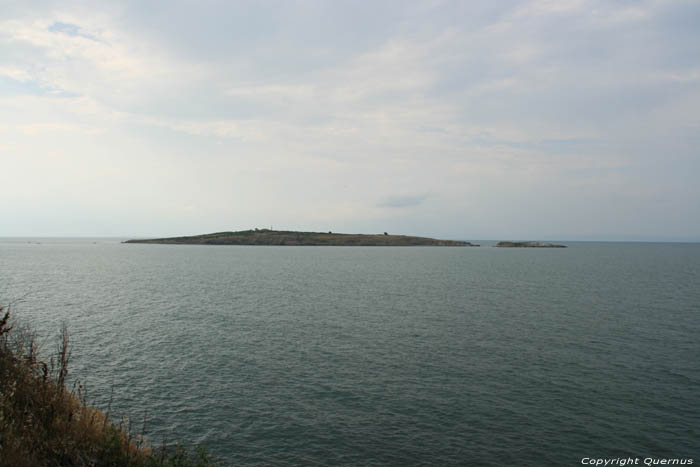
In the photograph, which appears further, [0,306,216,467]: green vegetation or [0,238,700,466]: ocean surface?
[0,238,700,466]: ocean surface

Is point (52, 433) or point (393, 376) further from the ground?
point (52, 433)

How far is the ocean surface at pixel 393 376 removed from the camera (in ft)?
59.0

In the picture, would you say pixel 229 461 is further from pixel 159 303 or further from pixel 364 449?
pixel 159 303

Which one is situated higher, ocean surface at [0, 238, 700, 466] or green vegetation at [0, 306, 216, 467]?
green vegetation at [0, 306, 216, 467]

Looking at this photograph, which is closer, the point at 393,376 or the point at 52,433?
the point at 52,433

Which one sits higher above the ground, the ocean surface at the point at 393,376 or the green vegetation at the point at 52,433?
the green vegetation at the point at 52,433

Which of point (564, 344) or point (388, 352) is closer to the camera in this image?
point (388, 352)

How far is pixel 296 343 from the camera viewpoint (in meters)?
32.6

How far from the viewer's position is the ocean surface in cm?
1798

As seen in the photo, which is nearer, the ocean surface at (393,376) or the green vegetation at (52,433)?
the green vegetation at (52,433)

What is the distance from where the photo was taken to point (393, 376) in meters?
25.8

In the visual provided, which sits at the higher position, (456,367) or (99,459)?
(99,459)

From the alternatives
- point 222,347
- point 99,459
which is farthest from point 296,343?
point 99,459

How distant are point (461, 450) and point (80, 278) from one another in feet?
267
